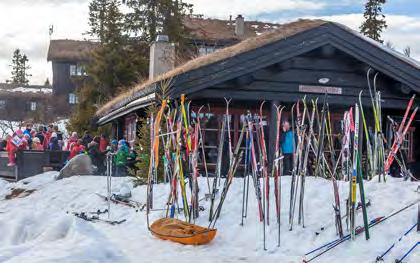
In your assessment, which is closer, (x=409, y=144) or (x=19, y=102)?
(x=409, y=144)

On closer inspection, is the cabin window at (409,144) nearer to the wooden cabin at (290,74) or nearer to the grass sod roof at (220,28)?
the wooden cabin at (290,74)

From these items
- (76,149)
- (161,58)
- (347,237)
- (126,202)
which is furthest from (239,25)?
(347,237)

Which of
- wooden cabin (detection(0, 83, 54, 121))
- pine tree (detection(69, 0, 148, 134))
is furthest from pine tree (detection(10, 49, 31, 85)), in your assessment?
pine tree (detection(69, 0, 148, 134))

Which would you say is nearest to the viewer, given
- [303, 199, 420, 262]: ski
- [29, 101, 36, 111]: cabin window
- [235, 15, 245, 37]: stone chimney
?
[303, 199, 420, 262]: ski

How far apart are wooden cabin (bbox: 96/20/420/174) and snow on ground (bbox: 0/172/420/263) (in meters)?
4.09

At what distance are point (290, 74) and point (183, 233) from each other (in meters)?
7.97

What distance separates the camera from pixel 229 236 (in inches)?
329

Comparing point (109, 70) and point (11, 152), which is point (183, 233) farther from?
point (109, 70)

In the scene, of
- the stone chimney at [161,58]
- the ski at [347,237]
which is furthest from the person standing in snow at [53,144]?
the ski at [347,237]

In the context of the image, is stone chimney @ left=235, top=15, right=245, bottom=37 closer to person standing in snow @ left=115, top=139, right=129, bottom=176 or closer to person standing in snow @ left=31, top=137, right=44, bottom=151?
person standing in snow @ left=31, top=137, right=44, bottom=151

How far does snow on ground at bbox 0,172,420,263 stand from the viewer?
275 inches

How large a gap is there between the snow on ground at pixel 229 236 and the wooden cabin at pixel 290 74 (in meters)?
4.09

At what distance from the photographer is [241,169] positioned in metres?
15.5

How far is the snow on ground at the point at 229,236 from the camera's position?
6996mm
